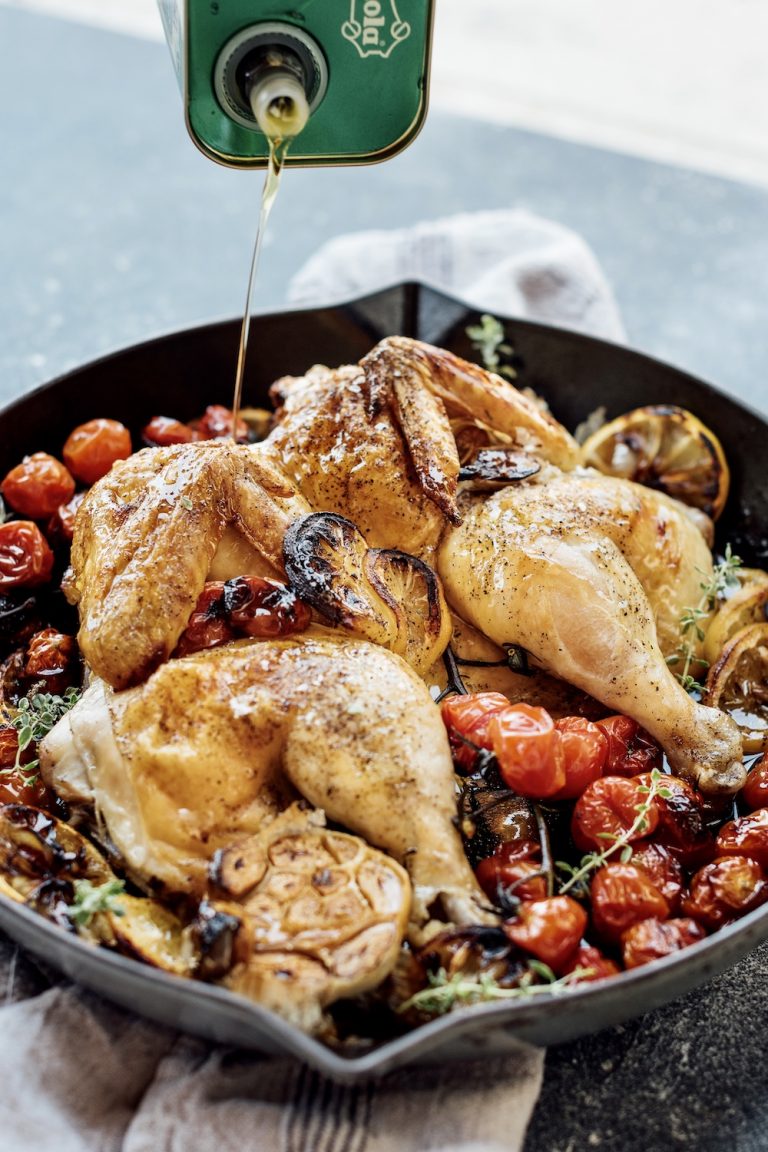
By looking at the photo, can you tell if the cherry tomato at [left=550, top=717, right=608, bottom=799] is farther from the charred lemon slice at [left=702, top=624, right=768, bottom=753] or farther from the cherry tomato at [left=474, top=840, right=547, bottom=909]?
the charred lemon slice at [left=702, top=624, right=768, bottom=753]

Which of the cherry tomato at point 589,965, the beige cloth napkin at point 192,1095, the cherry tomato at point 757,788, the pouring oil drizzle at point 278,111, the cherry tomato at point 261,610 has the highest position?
the pouring oil drizzle at point 278,111

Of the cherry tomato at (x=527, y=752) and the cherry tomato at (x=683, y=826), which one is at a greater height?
the cherry tomato at (x=527, y=752)

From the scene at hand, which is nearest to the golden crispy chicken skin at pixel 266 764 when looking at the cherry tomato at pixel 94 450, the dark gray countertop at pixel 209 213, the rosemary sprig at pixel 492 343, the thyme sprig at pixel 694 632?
the thyme sprig at pixel 694 632

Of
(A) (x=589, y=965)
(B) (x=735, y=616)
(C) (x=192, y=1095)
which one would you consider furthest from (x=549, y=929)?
(B) (x=735, y=616)

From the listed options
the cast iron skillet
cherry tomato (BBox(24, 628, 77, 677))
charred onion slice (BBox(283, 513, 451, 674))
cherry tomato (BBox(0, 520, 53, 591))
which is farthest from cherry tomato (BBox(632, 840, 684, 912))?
cherry tomato (BBox(0, 520, 53, 591))

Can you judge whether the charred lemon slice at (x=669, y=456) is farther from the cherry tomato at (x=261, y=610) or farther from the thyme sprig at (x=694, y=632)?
the cherry tomato at (x=261, y=610)

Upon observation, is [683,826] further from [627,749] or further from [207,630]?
[207,630]
